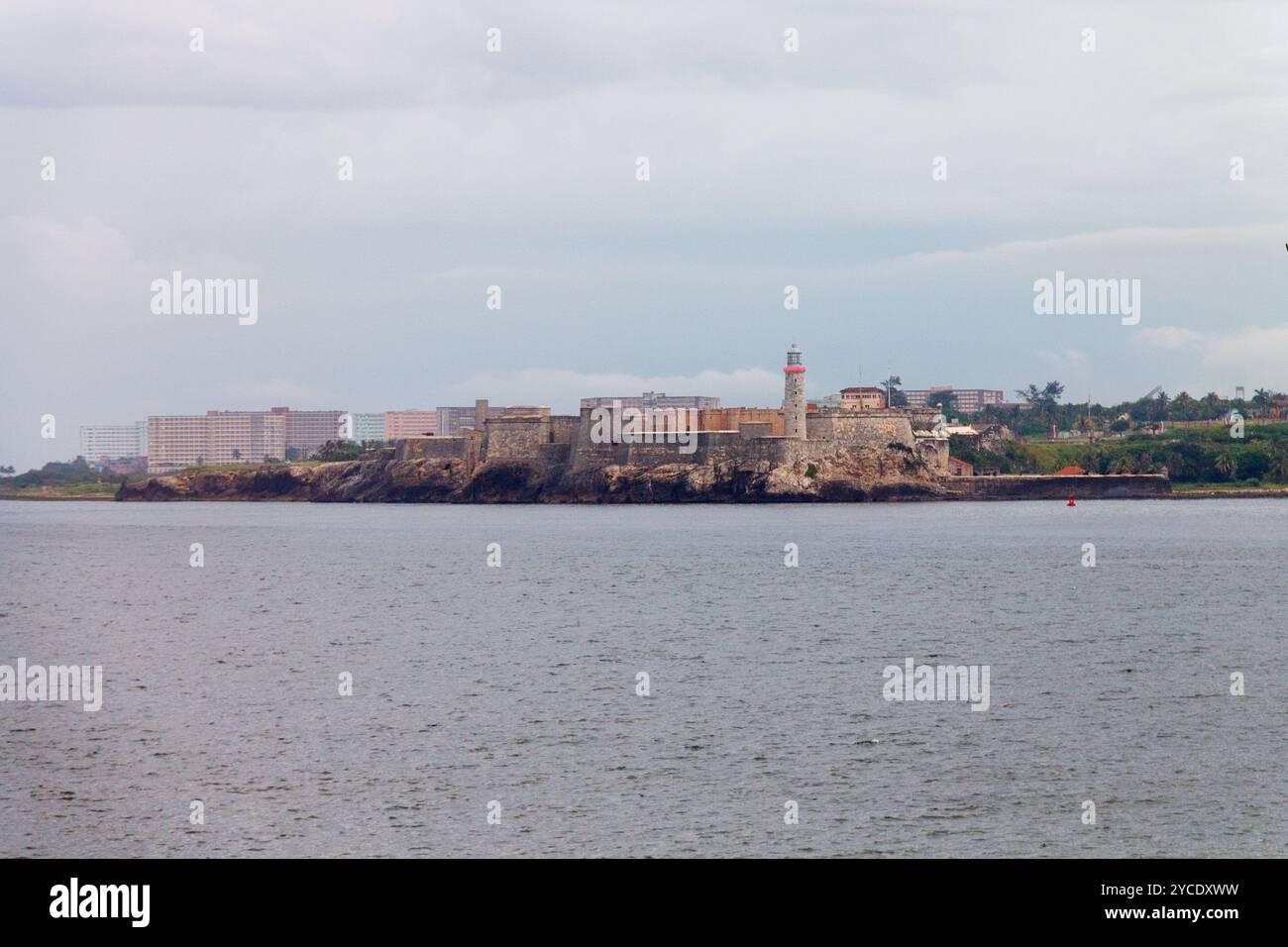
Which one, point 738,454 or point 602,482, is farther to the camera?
point 602,482

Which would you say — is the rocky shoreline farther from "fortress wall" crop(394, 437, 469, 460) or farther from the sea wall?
"fortress wall" crop(394, 437, 469, 460)

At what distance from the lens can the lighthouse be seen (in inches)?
3494

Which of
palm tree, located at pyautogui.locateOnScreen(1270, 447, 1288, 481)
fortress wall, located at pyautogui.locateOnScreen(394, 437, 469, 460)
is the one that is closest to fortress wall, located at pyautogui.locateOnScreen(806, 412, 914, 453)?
fortress wall, located at pyautogui.locateOnScreen(394, 437, 469, 460)

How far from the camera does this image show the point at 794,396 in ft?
293

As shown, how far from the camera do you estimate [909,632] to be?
30.8 metres

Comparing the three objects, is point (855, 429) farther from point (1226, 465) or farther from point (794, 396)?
point (1226, 465)

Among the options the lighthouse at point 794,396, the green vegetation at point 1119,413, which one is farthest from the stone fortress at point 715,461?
the green vegetation at point 1119,413

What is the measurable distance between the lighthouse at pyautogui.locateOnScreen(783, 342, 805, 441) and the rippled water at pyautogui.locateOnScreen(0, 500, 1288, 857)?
130ft

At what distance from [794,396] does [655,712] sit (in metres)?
68.5

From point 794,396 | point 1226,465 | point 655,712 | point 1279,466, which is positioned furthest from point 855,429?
point 655,712

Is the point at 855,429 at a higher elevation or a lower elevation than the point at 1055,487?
higher

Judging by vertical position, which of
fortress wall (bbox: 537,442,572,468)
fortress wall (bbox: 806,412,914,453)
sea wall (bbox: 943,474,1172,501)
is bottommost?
sea wall (bbox: 943,474,1172,501)

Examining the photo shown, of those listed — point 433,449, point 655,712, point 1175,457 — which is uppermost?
point 433,449
